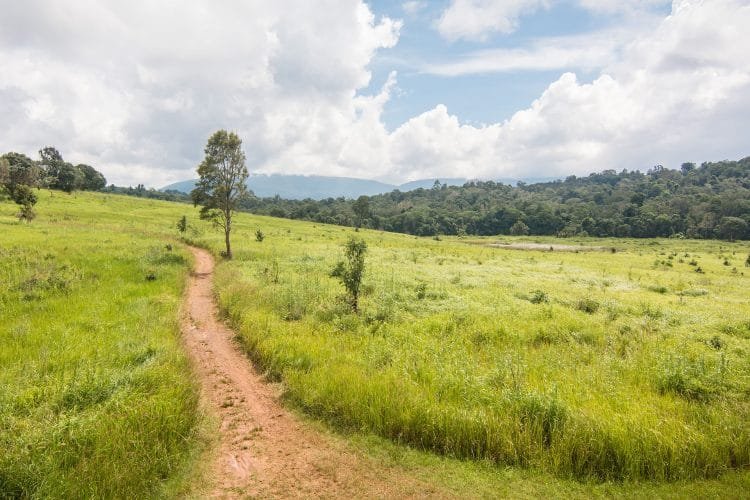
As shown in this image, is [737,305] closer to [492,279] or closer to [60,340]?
[492,279]

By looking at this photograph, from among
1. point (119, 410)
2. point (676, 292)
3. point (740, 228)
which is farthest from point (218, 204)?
point (740, 228)

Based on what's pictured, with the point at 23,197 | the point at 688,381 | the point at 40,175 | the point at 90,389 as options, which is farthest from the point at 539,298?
the point at 40,175

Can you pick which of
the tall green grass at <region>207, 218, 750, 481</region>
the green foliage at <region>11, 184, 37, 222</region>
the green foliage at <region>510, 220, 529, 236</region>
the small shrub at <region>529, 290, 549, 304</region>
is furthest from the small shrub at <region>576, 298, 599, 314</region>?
the green foliage at <region>510, 220, 529, 236</region>

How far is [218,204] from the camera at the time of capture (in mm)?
33219

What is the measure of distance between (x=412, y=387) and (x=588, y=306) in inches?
592

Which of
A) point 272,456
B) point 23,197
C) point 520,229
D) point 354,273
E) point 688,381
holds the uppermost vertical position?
point 23,197

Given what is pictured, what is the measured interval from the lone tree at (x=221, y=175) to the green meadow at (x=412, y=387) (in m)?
13.7

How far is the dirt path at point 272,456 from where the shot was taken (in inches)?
286

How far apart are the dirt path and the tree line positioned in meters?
54.3

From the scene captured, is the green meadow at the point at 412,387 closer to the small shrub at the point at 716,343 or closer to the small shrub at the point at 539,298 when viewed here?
the small shrub at the point at 716,343

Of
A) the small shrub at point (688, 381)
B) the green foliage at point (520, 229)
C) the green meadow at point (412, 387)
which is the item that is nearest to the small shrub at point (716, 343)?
the green meadow at point (412, 387)

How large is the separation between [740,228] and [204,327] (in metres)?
145

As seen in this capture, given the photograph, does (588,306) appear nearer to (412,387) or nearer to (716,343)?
(716,343)

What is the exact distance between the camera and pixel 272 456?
A: 8281 mm
